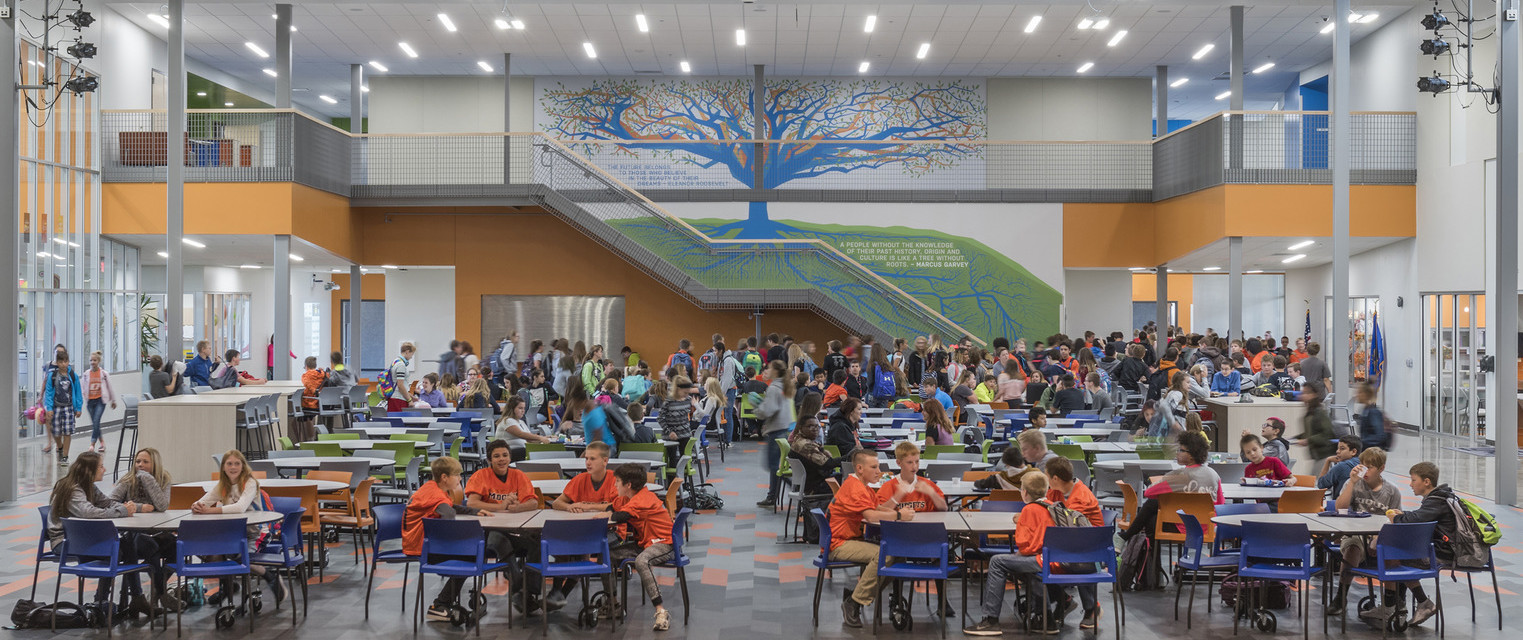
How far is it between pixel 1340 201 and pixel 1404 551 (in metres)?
9.46

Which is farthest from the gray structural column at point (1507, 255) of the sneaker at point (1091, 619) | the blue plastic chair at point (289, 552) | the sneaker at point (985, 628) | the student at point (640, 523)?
the blue plastic chair at point (289, 552)

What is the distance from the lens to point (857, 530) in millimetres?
7340

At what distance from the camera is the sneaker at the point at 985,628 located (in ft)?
22.6

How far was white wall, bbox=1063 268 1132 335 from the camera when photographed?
902 inches

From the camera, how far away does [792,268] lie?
2056 centimetres

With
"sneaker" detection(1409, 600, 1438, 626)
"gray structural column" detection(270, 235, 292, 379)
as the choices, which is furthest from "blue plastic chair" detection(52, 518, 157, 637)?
"gray structural column" detection(270, 235, 292, 379)

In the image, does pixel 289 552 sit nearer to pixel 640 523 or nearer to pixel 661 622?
pixel 640 523

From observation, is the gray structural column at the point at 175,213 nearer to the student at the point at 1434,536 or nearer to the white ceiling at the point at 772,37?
the white ceiling at the point at 772,37

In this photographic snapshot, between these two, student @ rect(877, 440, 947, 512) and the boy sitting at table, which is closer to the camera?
the boy sitting at table

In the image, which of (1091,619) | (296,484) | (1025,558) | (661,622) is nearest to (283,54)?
(296,484)

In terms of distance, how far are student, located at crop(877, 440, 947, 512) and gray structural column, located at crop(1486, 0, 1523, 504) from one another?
23.3ft

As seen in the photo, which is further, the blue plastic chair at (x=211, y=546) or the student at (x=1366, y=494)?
the student at (x=1366, y=494)

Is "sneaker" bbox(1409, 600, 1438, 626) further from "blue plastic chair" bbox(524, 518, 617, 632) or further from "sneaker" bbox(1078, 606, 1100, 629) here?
"blue plastic chair" bbox(524, 518, 617, 632)

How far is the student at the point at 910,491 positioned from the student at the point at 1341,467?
9.75 feet
